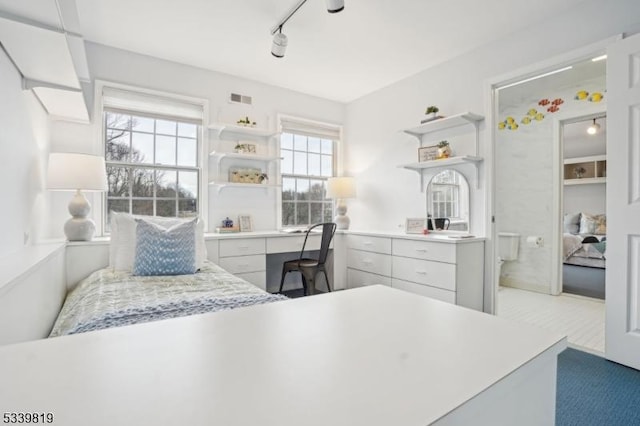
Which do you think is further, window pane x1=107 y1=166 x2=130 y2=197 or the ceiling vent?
the ceiling vent

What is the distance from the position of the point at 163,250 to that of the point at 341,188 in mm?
2485

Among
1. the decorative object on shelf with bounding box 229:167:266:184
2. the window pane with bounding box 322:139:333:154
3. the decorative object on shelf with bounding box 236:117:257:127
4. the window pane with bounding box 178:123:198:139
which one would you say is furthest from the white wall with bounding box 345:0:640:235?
the window pane with bounding box 178:123:198:139

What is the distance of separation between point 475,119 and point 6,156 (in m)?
3.62

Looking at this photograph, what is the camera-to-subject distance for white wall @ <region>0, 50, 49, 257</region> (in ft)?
6.23

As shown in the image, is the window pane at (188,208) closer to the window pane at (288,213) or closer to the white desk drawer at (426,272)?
the window pane at (288,213)

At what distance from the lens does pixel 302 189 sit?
4590 millimetres

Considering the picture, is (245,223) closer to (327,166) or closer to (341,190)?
(341,190)

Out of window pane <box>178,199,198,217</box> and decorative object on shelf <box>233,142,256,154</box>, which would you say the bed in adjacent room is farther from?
window pane <box>178,199,198,217</box>

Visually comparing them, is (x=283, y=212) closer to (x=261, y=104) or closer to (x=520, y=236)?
(x=261, y=104)

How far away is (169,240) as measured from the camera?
252cm

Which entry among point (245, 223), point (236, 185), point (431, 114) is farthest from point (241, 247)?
point (431, 114)

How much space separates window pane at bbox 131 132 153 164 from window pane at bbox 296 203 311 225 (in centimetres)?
187

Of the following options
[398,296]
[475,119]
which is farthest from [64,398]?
[475,119]

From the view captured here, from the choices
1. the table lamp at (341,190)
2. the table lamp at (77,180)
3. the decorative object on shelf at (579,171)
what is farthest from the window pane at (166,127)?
the decorative object on shelf at (579,171)
